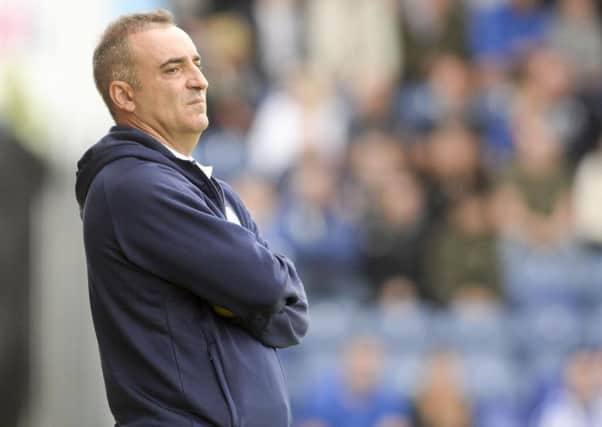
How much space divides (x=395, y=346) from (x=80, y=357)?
80.7 inches

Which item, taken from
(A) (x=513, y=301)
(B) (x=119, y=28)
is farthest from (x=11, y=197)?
(B) (x=119, y=28)

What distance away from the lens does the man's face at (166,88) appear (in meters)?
3.26

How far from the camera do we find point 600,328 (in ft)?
28.6

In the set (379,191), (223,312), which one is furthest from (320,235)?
(223,312)

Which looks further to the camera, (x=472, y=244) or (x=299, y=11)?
(x=299, y=11)

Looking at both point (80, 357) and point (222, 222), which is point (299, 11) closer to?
point (80, 357)

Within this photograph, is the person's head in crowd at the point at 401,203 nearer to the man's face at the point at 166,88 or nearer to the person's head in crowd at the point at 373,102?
the person's head in crowd at the point at 373,102

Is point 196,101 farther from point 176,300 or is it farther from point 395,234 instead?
point 395,234

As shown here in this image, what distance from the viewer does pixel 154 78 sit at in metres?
3.26

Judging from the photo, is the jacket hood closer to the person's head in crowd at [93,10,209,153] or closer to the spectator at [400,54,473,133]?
the person's head in crowd at [93,10,209,153]

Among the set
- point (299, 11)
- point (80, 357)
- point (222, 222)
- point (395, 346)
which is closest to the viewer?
point (222, 222)

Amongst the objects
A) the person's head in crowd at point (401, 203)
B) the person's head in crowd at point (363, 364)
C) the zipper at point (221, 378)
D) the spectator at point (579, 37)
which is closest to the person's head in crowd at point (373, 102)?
the person's head in crowd at point (401, 203)

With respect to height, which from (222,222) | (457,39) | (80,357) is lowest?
(80,357)

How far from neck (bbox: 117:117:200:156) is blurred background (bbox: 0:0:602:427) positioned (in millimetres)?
4550
